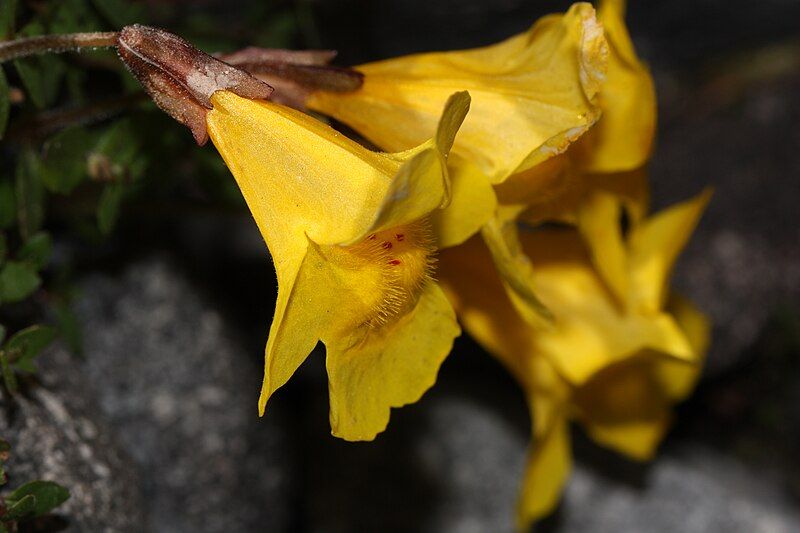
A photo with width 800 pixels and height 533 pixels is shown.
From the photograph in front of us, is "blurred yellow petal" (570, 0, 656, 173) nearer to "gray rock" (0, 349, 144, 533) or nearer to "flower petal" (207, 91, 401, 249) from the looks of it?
"flower petal" (207, 91, 401, 249)

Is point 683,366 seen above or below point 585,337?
below

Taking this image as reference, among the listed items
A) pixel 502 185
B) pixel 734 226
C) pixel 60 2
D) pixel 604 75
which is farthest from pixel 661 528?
pixel 60 2

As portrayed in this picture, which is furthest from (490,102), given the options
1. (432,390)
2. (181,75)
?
(432,390)

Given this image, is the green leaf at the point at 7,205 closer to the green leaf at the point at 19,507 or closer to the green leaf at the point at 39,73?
the green leaf at the point at 39,73

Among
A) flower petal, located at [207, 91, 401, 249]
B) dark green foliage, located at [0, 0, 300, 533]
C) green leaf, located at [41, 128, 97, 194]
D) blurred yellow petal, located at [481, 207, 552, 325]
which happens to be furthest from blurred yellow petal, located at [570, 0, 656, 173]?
green leaf, located at [41, 128, 97, 194]

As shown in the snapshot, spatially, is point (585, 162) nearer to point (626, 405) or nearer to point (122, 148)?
point (626, 405)
